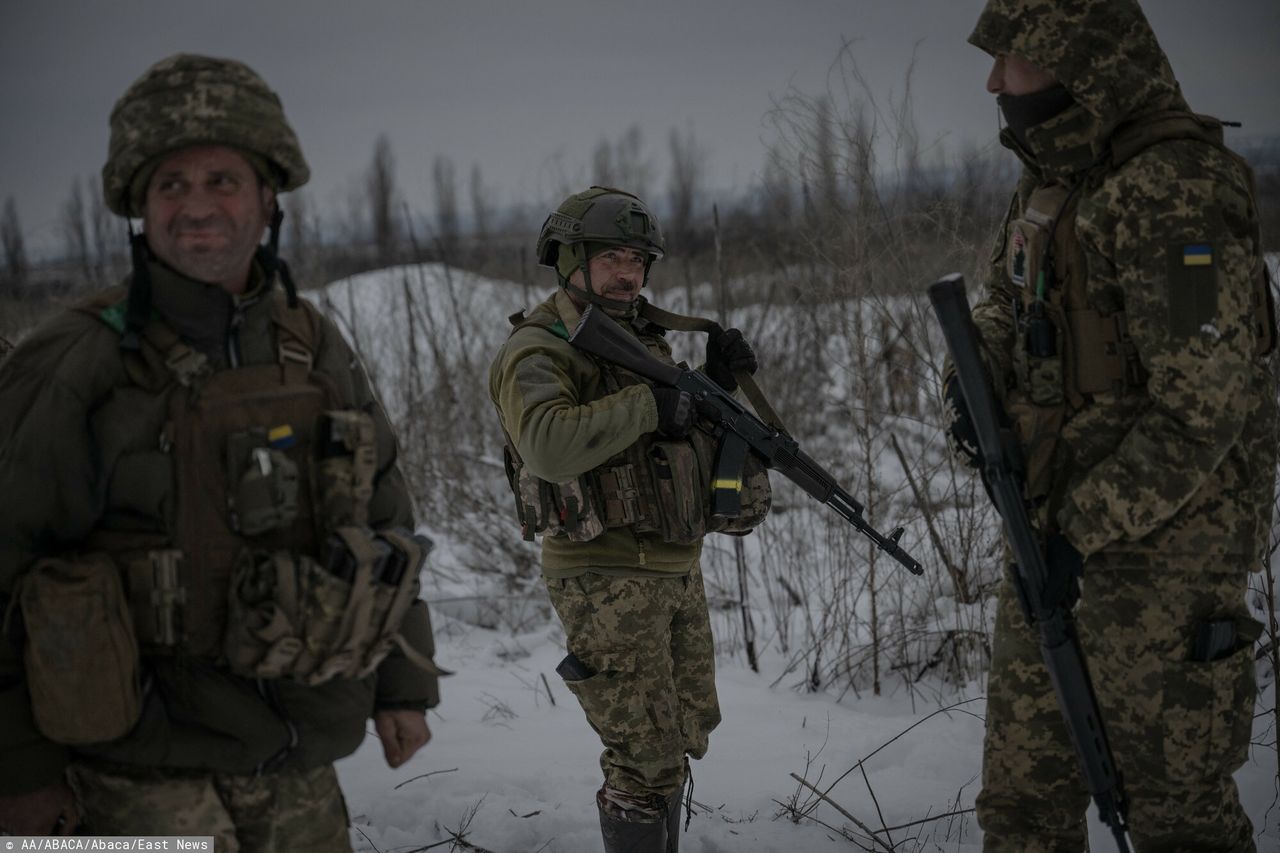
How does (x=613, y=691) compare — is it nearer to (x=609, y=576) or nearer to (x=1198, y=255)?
(x=609, y=576)

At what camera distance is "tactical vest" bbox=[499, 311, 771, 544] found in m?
2.52

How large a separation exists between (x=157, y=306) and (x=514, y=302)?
6480mm

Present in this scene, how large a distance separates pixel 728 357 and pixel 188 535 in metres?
1.77

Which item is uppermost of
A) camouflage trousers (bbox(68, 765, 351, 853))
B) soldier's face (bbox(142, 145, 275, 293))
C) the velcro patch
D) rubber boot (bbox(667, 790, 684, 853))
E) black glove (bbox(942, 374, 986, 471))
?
soldier's face (bbox(142, 145, 275, 293))

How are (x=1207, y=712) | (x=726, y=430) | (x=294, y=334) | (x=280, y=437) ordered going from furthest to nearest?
(x=726, y=430)
(x=1207, y=712)
(x=294, y=334)
(x=280, y=437)

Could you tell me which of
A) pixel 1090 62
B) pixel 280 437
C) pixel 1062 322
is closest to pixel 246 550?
pixel 280 437

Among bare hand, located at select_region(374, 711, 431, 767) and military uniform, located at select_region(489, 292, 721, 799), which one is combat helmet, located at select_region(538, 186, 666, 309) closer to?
military uniform, located at select_region(489, 292, 721, 799)

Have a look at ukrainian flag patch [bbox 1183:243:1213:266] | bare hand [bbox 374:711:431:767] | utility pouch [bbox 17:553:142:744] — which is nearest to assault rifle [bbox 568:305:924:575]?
A: bare hand [bbox 374:711:431:767]

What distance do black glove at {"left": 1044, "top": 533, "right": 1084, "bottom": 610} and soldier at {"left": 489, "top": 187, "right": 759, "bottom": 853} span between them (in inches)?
36.3

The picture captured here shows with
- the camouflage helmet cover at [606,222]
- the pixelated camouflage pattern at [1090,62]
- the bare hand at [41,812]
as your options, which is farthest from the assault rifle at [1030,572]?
the bare hand at [41,812]

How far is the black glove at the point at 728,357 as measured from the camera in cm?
294

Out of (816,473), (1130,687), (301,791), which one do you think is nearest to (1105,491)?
(1130,687)

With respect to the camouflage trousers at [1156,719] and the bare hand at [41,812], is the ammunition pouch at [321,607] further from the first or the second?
the camouflage trousers at [1156,719]

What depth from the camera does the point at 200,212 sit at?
1.70 m
